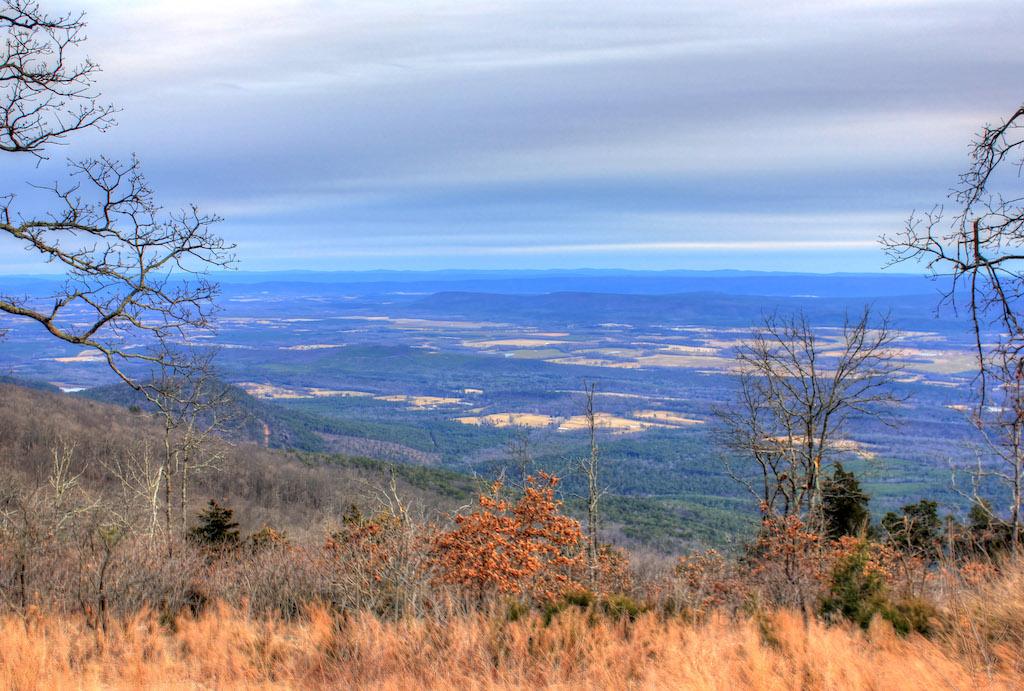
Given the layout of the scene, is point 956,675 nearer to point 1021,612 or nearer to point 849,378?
point 1021,612

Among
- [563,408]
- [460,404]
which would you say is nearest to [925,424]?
[563,408]

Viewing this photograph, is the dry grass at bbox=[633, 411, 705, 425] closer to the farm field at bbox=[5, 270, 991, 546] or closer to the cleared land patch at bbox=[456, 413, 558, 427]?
the farm field at bbox=[5, 270, 991, 546]

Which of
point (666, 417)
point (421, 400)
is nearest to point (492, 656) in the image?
point (666, 417)

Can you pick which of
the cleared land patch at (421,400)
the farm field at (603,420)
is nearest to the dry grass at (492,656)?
the farm field at (603,420)

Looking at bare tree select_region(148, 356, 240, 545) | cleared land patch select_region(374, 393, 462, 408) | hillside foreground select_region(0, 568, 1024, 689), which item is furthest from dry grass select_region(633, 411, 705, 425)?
hillside foreground select_region(0, 568, 1024, 689)

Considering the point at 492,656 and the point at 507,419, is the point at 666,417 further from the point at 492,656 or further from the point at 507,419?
the point at 492,656
